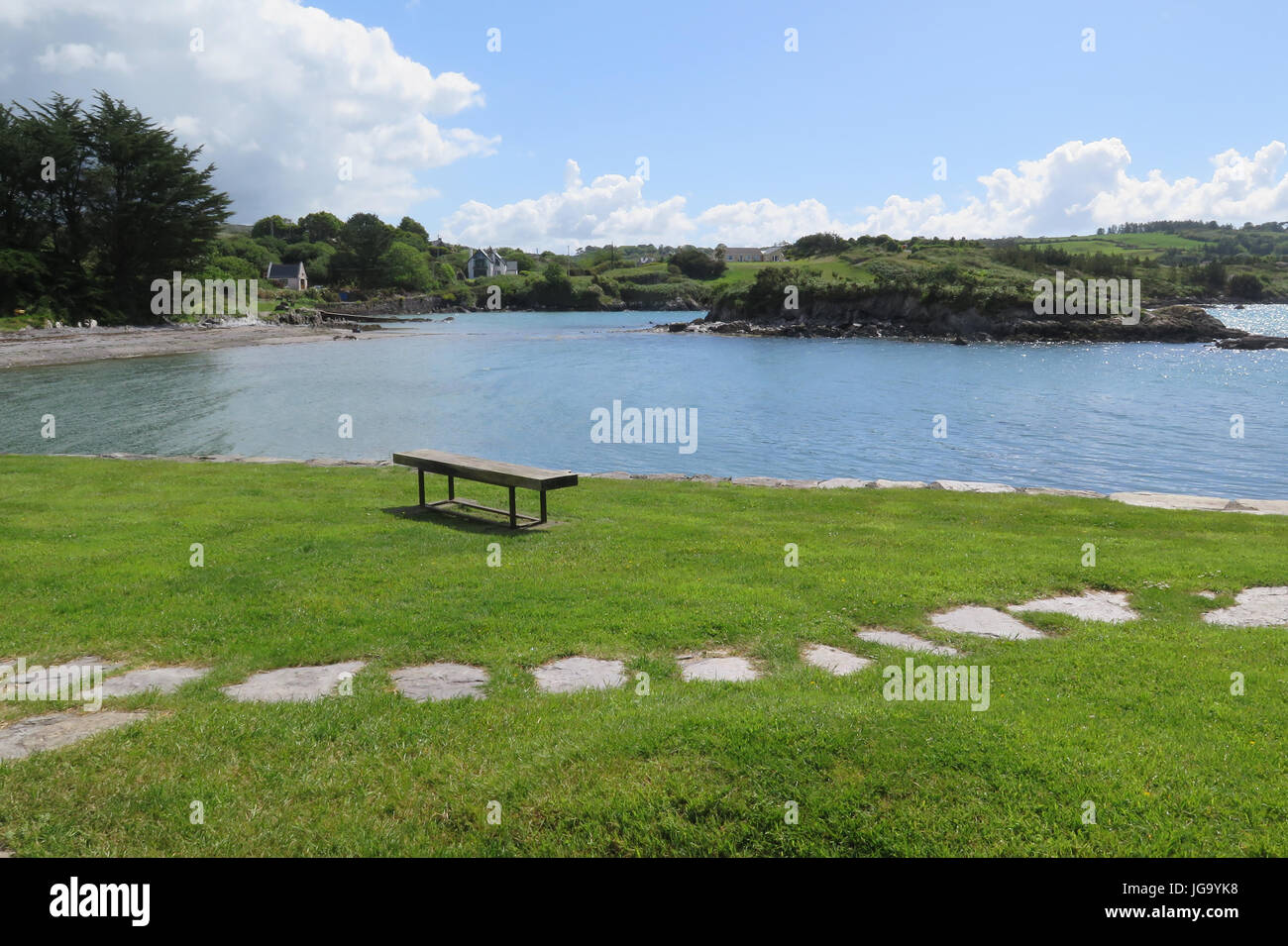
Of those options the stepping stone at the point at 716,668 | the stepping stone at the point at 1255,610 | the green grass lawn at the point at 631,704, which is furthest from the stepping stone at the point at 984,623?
the stepping stone at the point at 716,668

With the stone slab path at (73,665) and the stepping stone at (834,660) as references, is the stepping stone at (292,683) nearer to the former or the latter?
the stone slab path at (73,665)

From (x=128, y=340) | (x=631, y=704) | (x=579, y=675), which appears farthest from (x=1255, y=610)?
(x=128, y=340)

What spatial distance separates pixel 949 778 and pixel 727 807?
1.44 m

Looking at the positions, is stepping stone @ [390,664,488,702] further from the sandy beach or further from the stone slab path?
the sandy beach

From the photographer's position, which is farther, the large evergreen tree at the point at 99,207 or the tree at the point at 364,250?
the tree at the point at 364,250

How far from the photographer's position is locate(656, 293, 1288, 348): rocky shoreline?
97875 mm

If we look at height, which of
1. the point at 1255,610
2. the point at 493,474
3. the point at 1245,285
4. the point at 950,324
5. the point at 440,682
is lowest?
the point at 1255,610

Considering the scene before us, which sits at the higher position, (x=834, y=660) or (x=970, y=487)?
(x=970, y=487)

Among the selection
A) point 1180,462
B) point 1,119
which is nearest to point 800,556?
point 1180,462

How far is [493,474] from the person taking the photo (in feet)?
42.6

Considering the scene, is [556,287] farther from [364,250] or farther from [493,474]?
[493,474]

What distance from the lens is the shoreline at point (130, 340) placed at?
182 ft

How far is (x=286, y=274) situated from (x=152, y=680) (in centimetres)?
16674

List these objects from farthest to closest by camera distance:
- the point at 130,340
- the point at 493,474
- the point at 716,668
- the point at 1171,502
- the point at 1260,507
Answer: the point at 130,340
the point at 1171,502
the point at 1260,507
the point at 493,474
the point at 716,668
